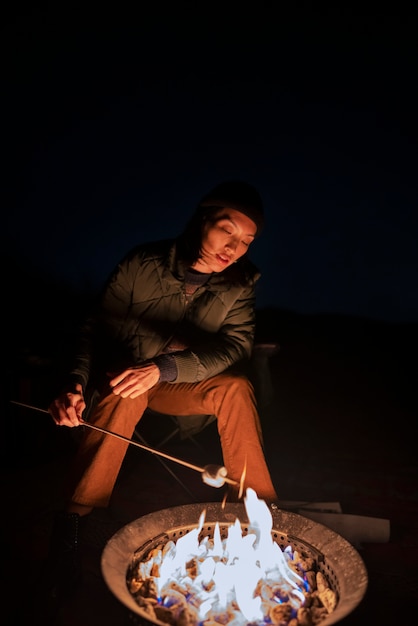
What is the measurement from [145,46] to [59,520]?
173 inches


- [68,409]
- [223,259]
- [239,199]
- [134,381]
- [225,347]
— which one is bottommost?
[68,409]

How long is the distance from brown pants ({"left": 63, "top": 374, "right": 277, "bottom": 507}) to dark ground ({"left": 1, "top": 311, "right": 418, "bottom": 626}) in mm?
420

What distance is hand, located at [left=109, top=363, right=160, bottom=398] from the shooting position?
214cm

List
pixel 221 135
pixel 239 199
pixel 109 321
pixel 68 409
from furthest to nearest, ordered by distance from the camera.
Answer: pixel 221 135 < pixel 109 321 < pixel 239 199 < pixel 68 409

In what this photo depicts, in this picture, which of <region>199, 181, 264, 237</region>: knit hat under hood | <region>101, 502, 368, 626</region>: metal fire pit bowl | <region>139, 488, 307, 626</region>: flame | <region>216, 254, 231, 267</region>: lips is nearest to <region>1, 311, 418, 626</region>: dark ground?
<region>101, 502, 368, 626</region>: metal fire pit bowl

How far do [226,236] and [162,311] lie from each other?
1.95 ft

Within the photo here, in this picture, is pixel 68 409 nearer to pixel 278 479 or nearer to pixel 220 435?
pixel 220 435

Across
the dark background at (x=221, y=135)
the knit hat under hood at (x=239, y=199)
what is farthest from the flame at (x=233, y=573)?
the dark background at (x=221, y=135)

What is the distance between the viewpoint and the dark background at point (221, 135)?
4551 millimetres

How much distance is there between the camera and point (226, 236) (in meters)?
2.50

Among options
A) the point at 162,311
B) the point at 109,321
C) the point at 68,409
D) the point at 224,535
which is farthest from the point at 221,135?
the point at 224,535

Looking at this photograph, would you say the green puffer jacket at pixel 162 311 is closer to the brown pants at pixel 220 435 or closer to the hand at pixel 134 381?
the brown pants at pixel 220 435

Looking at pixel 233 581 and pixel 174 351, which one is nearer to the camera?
pixel 233 581

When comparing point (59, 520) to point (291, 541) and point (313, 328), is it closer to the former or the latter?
point (291, 541)
